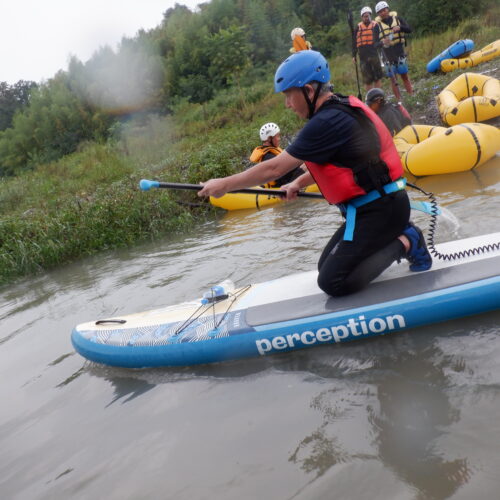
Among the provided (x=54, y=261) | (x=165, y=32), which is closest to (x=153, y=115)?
(x=165, y=32)

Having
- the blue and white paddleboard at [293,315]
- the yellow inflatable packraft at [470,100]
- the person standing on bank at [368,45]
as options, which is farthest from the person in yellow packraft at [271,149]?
the blue and white paddleboard at [293,315]

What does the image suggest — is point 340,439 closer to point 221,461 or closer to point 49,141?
point 221,461

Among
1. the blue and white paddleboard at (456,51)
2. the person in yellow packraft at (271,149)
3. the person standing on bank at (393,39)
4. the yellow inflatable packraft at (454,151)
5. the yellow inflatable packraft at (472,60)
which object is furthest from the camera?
the blue and white paddleboard at (456,51)

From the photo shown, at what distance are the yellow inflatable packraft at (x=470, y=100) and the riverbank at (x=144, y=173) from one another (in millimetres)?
597

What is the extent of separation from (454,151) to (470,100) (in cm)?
210

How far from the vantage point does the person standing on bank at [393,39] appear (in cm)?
928

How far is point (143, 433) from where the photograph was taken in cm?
247

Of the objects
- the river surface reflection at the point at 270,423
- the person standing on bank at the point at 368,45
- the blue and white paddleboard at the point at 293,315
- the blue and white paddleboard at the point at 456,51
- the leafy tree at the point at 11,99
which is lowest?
the river surface reflection at the point at 270,423

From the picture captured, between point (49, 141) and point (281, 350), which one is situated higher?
point (49, 141)

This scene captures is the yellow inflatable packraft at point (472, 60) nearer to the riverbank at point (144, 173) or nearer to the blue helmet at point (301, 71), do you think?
the riverbank at point (144, 173)

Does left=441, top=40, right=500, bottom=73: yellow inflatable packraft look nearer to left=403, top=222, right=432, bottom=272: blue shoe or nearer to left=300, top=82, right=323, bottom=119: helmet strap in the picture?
left=403, top=222, right=432, bottom=272: blue shoe

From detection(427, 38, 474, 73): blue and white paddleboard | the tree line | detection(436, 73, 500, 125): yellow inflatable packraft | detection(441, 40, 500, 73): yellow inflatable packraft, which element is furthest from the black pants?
the tree line

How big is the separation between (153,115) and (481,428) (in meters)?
19.4

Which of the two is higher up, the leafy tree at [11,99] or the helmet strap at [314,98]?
the leafy tree at [11,99]
